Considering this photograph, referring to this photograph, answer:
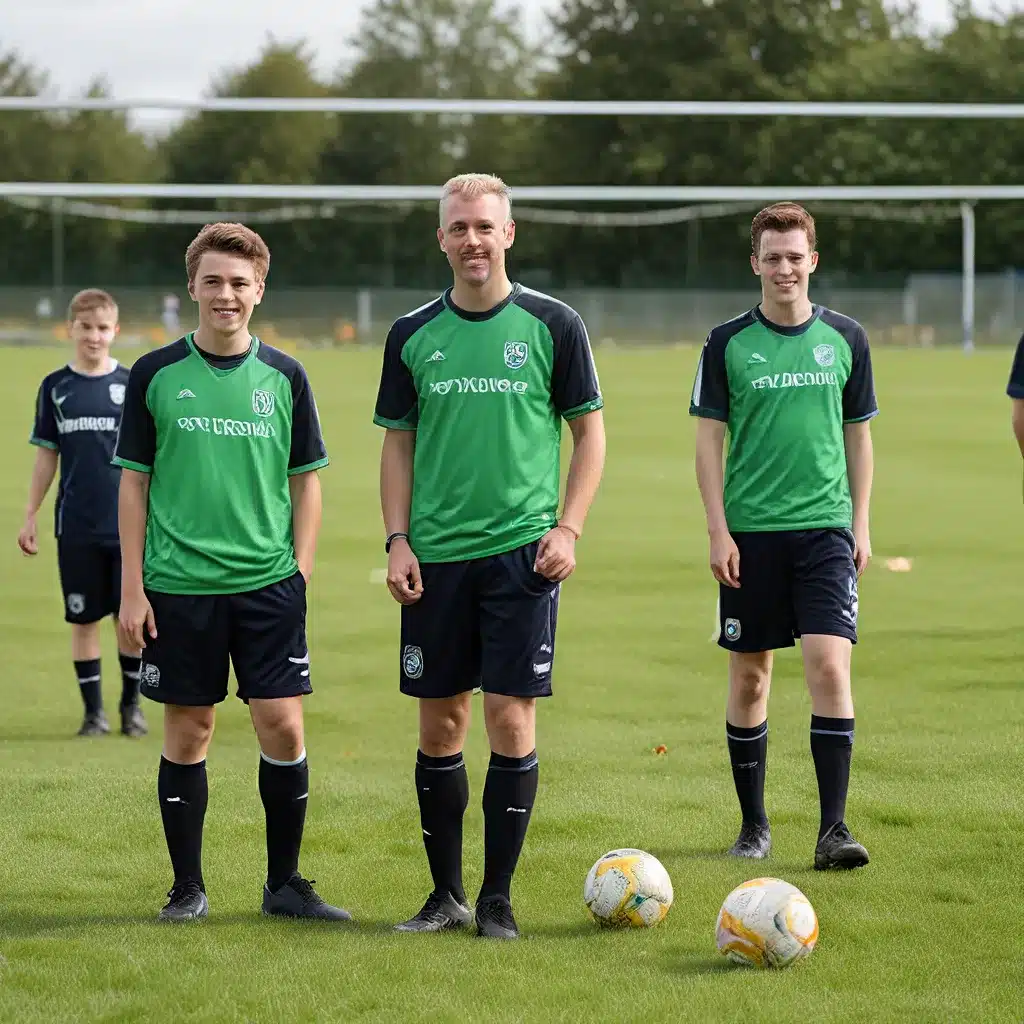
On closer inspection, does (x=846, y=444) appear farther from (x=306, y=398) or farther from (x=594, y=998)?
(x=594, y=998)

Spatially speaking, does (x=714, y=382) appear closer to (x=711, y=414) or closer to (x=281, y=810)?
(x=711, y=414)

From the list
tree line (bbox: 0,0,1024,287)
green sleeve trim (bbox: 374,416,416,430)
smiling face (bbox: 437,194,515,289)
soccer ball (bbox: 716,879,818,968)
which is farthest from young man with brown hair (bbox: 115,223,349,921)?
tree line (bbox: 0,0,1024,287)

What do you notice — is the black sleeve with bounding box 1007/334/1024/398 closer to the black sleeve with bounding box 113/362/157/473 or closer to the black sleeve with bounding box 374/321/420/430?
the black sleeve with bounding box 374/321/420/430

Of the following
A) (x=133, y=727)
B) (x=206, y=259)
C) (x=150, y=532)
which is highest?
(x=206, y=259)

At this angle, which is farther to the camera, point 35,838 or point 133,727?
point 133,727

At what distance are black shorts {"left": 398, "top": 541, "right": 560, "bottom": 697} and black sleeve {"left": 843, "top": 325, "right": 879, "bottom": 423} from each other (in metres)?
1.41

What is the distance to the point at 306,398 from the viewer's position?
4.92 metres

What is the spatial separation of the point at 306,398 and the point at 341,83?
2819 inches

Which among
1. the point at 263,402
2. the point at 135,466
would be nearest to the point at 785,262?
the point at 263,402

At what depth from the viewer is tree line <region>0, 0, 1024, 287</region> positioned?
4816cm

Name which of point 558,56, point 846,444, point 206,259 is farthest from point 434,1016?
point 558,56

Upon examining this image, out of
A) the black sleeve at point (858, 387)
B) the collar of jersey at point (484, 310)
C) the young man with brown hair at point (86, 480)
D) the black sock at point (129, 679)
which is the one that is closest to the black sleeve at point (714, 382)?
the black sleeve at point (858, 387)

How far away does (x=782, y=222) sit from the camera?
541 centimetres

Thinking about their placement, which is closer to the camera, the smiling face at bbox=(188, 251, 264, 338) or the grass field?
the grass field
